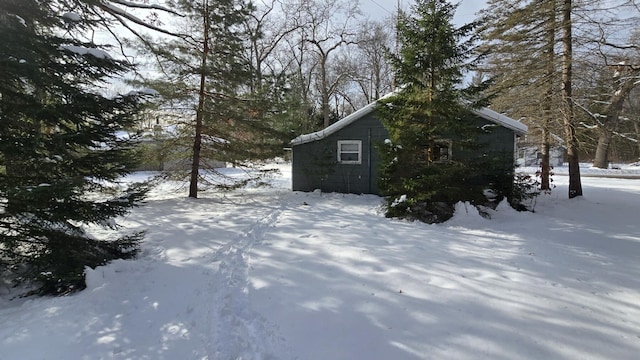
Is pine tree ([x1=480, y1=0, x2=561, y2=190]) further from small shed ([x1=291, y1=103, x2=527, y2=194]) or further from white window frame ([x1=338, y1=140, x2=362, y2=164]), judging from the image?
white window frame ([x1=338, y1=140, x2=362, y2=164])

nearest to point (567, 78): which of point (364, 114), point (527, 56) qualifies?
point (527, 56)

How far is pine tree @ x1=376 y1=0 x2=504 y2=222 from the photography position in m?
7.07

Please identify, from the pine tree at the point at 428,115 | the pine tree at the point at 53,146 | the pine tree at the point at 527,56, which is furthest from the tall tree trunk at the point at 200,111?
the pine tree at the point at 527,56

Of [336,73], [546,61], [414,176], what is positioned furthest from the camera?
[336,73]

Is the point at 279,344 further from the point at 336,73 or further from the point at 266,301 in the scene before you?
the point at 336,73

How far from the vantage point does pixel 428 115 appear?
711 cm

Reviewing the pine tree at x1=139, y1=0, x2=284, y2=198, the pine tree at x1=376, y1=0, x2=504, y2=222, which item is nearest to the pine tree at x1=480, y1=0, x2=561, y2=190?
the pine tree at x1=376, y1=0, x2=504, y2=222

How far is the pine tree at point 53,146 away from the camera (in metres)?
3.78

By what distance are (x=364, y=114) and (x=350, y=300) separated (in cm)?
881

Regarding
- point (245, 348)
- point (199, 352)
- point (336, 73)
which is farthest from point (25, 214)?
point (336, 73)

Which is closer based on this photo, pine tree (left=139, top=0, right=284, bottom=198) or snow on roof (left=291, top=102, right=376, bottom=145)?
pine tree (left=139, top=0, right=284, bottom=198)

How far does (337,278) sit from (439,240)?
249cm

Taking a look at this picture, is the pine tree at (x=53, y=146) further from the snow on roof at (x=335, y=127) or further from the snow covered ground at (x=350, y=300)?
the snow on roof at (x=335, y=127)

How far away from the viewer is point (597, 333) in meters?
2.81
